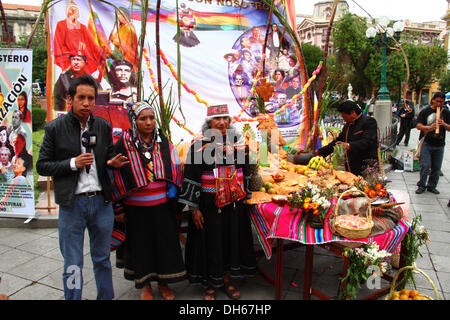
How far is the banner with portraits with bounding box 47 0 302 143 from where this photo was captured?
4.95 m

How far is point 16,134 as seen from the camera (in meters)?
4.46

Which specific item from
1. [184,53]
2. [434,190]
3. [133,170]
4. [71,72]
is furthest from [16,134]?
[434,190]

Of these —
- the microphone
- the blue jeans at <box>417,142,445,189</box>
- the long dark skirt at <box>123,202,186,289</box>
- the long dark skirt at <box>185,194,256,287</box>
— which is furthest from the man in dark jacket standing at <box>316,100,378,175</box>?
the blue jeans at <box>417,142,445,189</box>

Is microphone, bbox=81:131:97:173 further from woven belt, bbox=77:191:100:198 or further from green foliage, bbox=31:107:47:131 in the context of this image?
green foliage, bbox=31:107:47:131

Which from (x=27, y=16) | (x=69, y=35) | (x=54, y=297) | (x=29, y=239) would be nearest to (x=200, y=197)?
(x=54, y=297)

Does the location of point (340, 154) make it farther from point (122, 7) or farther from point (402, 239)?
point (122, 7)

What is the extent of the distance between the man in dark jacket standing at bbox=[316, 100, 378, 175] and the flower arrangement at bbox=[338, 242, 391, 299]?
57.4 inches

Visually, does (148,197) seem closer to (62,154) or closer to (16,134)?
(62,154)

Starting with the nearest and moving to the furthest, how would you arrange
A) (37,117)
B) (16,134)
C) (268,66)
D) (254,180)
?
(254,180), (16,134), (268,66), (37,117)

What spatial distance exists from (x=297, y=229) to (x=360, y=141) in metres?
1.60

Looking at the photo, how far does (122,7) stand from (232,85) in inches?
90.3

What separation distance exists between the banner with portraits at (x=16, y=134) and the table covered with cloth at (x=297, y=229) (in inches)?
133

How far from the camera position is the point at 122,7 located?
5.21 m

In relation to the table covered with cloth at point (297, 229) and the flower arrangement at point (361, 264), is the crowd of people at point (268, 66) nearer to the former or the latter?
the table covered with cloth at point (297, 229)
